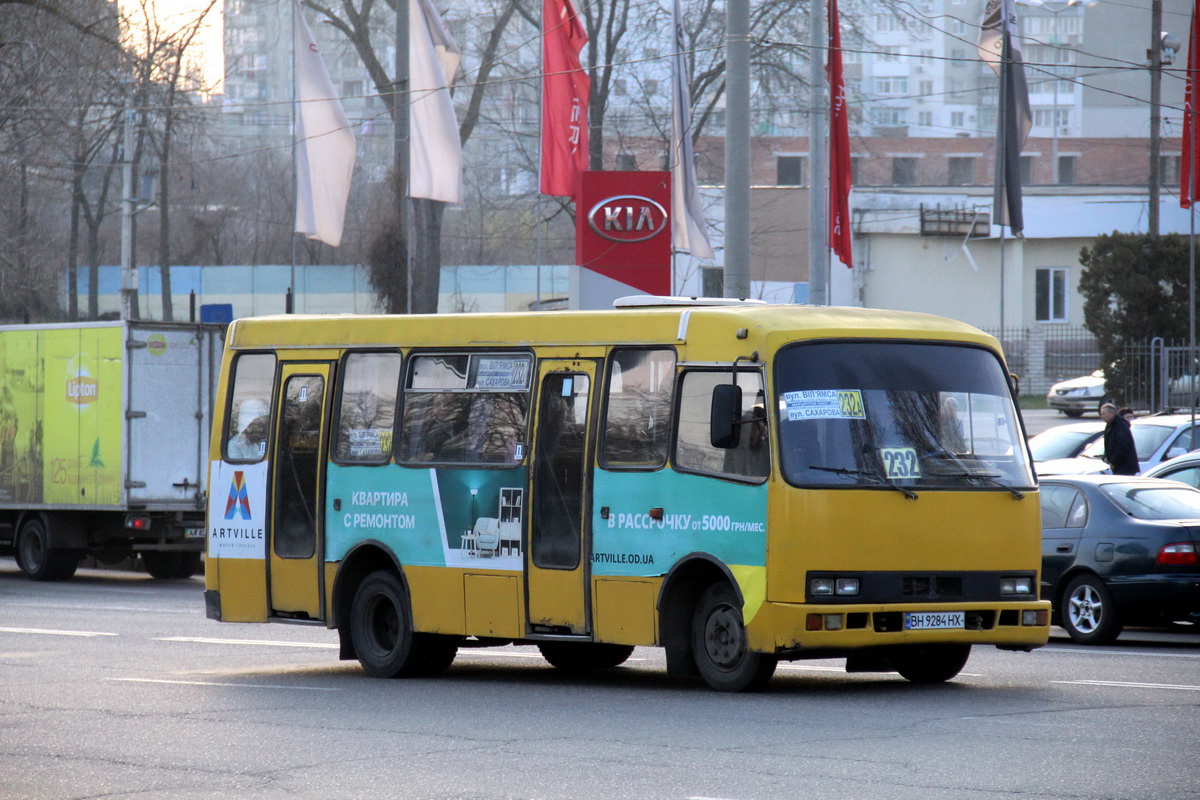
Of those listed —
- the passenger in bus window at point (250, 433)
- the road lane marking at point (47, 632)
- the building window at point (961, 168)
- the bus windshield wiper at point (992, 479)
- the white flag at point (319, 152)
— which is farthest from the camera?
the building window at point (961, 168)

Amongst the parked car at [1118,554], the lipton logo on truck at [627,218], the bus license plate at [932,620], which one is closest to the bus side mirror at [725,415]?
the bus license plate at [932,620]

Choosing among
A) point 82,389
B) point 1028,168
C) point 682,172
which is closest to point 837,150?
point 682,172

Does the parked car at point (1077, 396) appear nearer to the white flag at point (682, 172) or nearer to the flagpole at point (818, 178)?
the white flag at point (682, 172)

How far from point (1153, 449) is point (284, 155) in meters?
60.5

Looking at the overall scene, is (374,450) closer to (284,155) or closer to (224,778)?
(224,778)

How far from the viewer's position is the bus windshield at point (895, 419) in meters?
10.2

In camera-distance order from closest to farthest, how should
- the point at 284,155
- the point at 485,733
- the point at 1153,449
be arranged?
the point at 485,733, the point at 1153,449, the point at 284,155

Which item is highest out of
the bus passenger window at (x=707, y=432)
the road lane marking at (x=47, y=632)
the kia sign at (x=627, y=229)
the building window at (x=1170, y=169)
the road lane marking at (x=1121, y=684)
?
the building window at (x=1170, y=169)

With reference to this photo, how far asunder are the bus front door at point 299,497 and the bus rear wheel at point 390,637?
1.38 feet

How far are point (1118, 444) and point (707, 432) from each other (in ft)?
35.3

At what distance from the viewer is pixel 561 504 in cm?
1132

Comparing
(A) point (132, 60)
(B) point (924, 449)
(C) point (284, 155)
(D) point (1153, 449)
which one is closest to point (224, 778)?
(B) point (924, 449)

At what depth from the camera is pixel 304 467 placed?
13.0 metres

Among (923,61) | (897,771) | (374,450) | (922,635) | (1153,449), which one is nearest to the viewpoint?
(897,771)
